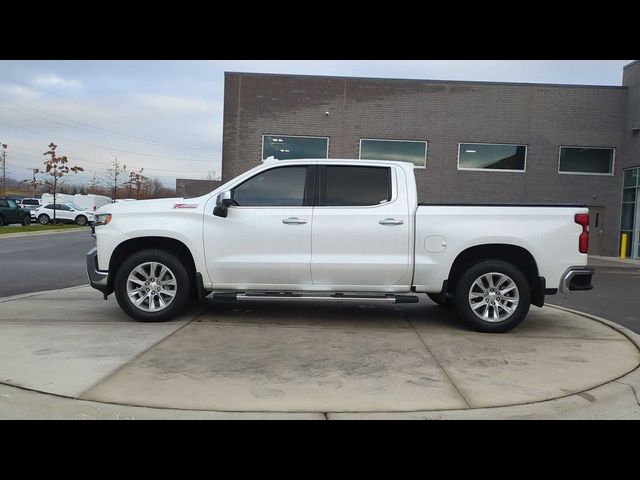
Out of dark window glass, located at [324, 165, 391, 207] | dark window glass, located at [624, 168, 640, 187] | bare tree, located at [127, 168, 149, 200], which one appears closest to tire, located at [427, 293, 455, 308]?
dark window glass, located at [324, 165, 391, 207]

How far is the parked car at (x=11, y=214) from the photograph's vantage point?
103 feet

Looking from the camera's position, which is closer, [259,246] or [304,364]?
[304,364]

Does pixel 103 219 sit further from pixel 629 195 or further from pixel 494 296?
pixel 629 195

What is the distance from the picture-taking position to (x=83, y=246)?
61.4 feet

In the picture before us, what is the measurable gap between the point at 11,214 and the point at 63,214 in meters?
5.04

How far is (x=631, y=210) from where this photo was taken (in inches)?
853

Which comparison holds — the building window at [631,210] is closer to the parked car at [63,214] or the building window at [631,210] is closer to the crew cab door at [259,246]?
the crew cab door at [259,246]

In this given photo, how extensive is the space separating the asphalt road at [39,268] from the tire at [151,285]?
356 centimetres

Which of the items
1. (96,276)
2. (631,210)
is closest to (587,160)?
(631,210)

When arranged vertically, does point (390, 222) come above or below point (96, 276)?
above

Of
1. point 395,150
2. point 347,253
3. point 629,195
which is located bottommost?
point 347,253

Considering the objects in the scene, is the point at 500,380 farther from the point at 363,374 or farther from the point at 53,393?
the point at 53,393

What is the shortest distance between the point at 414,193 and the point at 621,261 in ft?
55.5

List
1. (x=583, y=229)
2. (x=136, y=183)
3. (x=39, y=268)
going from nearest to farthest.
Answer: (x=583, y=229), (x=39, y=268), (x=136, y=183)
